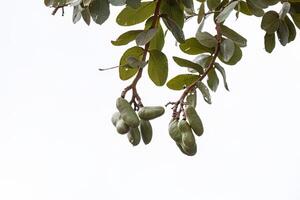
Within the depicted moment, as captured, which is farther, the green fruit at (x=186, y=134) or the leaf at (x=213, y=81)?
the leaf at (x=213, y=81)

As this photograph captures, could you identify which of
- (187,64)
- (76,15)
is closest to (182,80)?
(187,64)

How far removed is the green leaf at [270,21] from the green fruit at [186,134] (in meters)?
0.14

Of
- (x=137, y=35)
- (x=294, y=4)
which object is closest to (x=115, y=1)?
(x=137, y=35)

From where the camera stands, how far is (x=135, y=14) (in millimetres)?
537

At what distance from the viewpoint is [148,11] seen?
1.76 ft

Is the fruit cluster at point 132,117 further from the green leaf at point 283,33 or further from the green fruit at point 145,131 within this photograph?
the green leaf at point 283,33

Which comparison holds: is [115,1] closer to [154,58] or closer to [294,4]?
[154,58]

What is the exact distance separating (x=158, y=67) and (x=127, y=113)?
9cm

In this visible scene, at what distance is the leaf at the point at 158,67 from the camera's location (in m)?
0.52

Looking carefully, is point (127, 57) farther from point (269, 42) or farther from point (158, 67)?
point (269, 42)

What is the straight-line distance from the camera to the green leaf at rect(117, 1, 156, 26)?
21.0 inches

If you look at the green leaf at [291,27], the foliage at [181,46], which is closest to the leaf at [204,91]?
the foliage at [181,46]

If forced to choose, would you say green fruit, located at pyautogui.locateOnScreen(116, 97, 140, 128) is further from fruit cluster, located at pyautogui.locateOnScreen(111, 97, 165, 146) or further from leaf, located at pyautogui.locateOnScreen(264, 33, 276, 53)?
leaf, located at pyautogui.locateOnScreen(264, 33, 276, 53)

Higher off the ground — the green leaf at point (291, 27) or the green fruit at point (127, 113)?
the green leaf at point (291, 27)
